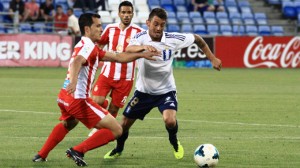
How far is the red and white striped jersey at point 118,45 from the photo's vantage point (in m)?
13.4

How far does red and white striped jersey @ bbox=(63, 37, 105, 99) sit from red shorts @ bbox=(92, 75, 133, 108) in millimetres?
3094

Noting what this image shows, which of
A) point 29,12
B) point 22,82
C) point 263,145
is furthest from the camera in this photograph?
point 29,12

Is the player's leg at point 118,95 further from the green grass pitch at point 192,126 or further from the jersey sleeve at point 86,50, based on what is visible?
the jersey sleeve at point 86,50

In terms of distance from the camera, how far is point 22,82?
83.1 feet

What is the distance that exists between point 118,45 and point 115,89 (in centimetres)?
72

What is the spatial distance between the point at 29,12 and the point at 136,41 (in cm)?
2197

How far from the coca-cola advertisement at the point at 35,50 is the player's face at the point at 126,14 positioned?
58.4 feet

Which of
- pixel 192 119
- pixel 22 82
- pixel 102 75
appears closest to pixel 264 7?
pixel 22 82

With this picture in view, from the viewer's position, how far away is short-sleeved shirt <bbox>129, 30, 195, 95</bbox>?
11164 millimetres

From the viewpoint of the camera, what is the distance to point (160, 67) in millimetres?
11195

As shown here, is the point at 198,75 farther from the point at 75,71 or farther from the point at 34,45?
the point at 75,71

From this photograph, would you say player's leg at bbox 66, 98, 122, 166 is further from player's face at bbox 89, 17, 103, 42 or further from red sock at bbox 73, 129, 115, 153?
player's face at bbox 89, 17, 103, 42

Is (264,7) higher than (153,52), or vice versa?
(153,52)

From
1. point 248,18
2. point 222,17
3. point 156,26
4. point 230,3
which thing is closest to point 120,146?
point 156,26
